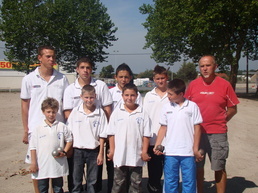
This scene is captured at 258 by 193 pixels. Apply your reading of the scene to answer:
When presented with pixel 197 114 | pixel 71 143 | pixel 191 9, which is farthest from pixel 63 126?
pixel 191 9

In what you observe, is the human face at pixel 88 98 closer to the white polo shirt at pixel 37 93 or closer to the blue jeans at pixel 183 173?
the white polo shirt at pixel 37 93

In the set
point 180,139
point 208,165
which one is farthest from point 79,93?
point 208,165

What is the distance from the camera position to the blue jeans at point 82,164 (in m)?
3.73

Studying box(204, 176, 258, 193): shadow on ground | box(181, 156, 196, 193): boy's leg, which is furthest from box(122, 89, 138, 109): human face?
box(204, 176, 258, 193): shadow on ground

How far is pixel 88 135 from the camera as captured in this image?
12.1ft

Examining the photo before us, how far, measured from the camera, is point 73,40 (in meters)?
36.3

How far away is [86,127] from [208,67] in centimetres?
195

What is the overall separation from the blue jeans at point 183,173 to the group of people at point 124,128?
0.04ft

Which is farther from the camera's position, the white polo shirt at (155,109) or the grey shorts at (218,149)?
the white polo shirt at (155,109)

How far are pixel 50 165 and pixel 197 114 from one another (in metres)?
2.11

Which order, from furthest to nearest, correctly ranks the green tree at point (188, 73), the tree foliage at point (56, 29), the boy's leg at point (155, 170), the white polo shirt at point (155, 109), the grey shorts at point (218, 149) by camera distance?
the tree foliage at point (56, 29), the green tree at point (188, 73), the boy's leg at point (155, 170), the white polo shirt at point (155, 109), the grey shorts at point (218, 149)

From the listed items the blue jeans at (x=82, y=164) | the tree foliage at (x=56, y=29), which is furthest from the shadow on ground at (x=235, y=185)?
the tree foliage at (x=56, y=29)

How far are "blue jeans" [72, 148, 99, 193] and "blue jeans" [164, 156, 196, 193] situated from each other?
103 cm

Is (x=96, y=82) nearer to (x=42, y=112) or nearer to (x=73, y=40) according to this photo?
(x=42, y=112)
